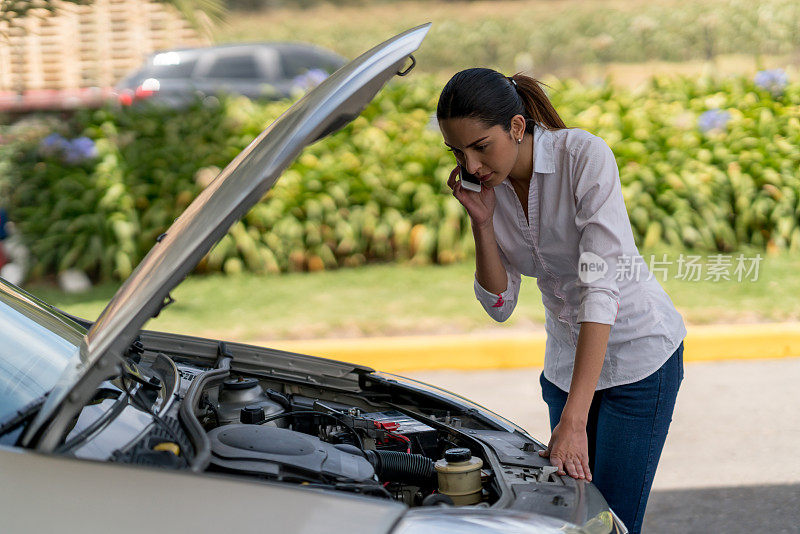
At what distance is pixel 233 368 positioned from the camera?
9.29 ft

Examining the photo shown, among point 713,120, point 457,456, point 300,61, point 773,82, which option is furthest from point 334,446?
point 300,61

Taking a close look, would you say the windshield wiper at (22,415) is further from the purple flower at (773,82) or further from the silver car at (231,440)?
the purple flower at (773,82)

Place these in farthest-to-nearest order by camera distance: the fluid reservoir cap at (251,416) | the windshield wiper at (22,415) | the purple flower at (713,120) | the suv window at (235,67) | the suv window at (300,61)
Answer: the suv window at (300,61) < the suv window at (235,67) < the purple flower at (713,120) < the fluid reservoir cap at (251,416) < the windshield wiper at (22,415)

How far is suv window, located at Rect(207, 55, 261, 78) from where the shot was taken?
1259 centimetres

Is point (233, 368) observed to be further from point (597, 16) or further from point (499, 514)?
point (597, 16)

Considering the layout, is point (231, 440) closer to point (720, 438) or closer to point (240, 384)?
point (240, 384)

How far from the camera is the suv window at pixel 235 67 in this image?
12.6 metres

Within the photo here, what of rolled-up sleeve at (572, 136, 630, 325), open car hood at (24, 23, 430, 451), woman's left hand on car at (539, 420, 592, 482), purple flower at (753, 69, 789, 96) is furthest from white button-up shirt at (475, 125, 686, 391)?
purple flower at (753, 69, 789, 96)

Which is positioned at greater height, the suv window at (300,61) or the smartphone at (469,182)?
the smartphone at (469,182)

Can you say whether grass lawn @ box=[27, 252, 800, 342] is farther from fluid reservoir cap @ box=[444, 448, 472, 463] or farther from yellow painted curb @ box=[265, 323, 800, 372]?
fluid reservoir cap @ box=[444, 448, 472, 463]

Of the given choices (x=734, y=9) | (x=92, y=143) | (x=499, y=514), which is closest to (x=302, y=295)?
(x=92, y=143)

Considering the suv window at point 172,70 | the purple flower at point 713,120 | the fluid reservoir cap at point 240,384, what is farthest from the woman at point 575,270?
the suv window at point 172,70

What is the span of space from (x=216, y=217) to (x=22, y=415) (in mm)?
632

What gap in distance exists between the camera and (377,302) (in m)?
6.45
